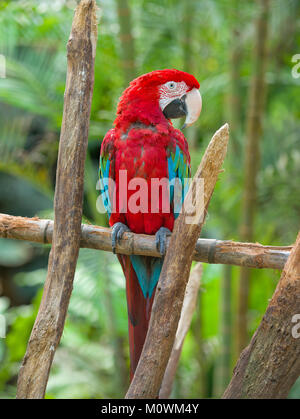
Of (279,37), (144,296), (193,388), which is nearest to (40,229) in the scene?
(144,296)

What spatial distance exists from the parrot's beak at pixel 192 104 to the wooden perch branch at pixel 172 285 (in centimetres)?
31

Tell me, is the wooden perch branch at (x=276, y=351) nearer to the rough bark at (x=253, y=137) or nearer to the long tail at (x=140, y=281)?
the long tail at (x=140, y=281)

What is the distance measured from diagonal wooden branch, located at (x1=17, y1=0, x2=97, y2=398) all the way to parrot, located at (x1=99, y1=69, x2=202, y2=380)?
0.54 ft

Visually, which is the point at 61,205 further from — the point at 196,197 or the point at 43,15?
the point at 43,15

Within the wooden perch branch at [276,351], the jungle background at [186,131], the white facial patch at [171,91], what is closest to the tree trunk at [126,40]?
the jungle background at [186,131]

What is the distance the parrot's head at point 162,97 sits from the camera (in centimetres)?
114

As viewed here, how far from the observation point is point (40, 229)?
1115 millimetres

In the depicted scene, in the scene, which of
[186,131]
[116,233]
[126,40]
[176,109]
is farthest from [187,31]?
[116,233]

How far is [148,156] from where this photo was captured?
1171mm

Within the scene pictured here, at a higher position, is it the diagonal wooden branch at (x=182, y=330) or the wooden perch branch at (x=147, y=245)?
the wooden perch branch at (x=147, y=245)

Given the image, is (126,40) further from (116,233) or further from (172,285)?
(172,285)

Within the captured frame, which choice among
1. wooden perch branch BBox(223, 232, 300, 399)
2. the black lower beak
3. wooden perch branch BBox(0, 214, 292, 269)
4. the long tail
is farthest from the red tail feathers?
the black lower beak

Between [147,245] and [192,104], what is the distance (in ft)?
1.24
